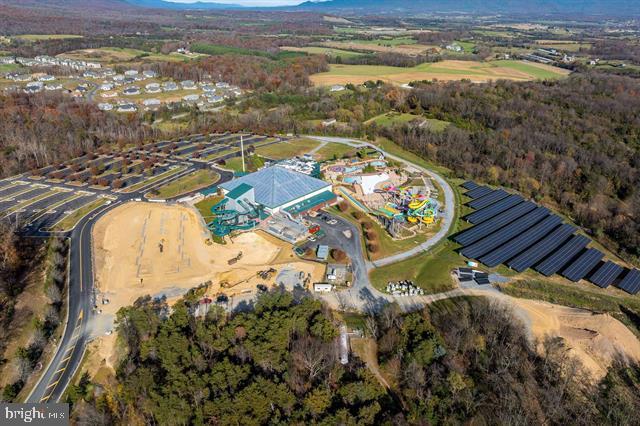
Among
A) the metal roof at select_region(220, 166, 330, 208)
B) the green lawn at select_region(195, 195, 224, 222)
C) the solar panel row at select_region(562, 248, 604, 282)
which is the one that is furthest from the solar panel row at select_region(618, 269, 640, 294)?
the green lawn at select_region(195, 195, 224, 222)

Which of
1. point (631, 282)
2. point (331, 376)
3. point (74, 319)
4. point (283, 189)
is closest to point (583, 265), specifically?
point (631, 282)

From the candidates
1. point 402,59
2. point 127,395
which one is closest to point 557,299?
point 127,395

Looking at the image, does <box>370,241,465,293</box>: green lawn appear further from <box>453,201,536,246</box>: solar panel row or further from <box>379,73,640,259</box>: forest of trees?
<box>379,73,640,259</box>: forest of trees

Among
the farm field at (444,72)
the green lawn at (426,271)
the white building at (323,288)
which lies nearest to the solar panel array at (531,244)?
the green lawn at (426,271)

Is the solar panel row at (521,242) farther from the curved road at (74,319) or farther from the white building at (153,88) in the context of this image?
the white building at (153,88)

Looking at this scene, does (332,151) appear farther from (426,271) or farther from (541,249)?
(541,249)
